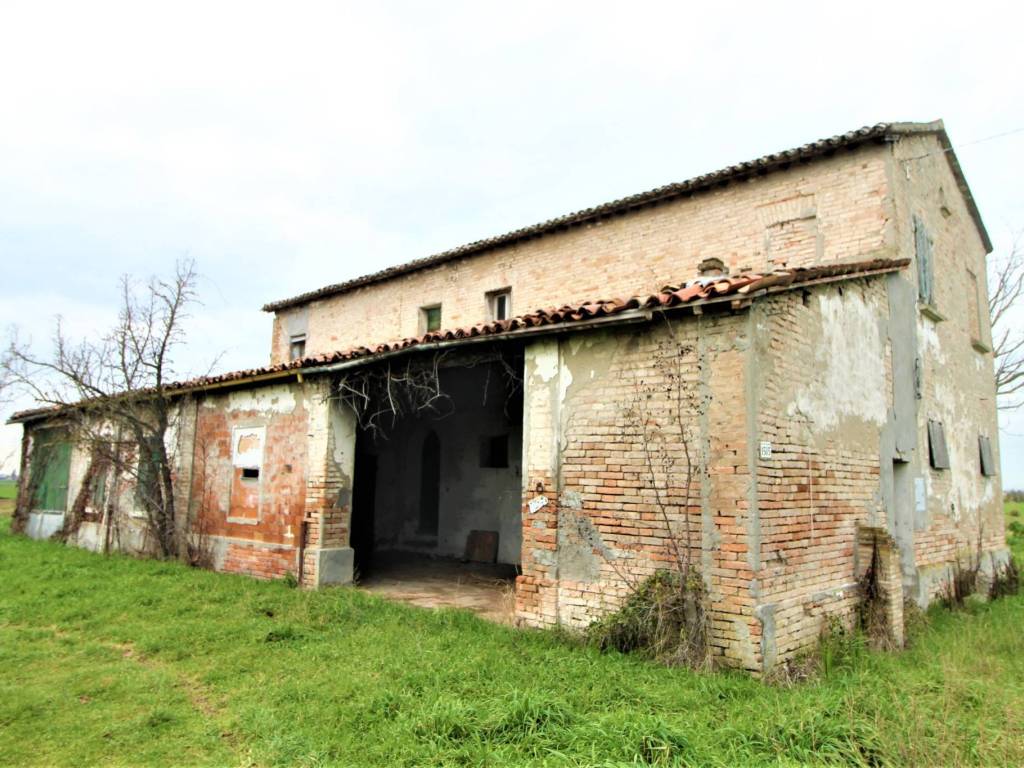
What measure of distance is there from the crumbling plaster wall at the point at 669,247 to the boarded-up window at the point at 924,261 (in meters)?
0.90

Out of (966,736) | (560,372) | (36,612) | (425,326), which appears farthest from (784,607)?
(425,326)

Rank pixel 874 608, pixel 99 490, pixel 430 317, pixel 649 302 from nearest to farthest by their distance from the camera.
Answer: pixel 649 302 → pixel 874 608 → pixel 99 490 → pixel 430 317

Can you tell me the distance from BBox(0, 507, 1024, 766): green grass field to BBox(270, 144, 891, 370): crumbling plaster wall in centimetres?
571

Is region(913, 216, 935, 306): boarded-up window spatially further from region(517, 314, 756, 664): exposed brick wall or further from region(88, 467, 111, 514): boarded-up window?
region(88, 467, 111, 514): boarded-up window

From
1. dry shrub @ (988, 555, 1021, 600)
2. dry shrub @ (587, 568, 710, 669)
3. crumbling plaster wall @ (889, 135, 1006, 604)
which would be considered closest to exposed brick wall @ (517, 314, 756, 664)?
dry shrub @ (587, 568, 710, 669)

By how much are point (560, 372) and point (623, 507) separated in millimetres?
1589

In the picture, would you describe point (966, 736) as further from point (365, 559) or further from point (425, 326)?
point (425, 326)

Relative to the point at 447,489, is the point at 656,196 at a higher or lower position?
higher

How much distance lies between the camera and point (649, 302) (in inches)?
239

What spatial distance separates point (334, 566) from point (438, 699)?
5.12 metres

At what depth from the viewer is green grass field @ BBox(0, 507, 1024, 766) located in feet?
13.2

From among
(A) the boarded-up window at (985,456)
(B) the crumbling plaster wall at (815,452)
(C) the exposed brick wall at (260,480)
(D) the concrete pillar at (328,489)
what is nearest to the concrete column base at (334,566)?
(D) the concrete pillar at (328,489)

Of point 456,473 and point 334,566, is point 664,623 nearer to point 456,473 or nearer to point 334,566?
point 334,566

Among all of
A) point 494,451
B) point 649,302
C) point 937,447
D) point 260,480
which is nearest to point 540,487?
point 649,302
